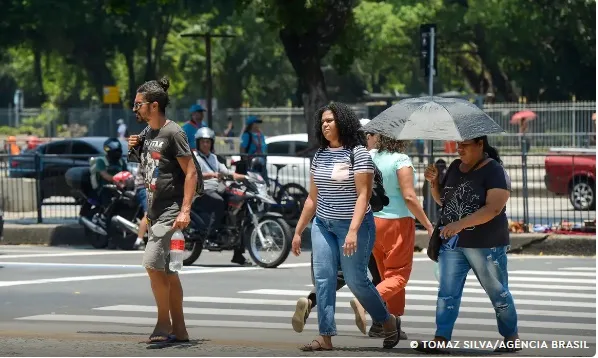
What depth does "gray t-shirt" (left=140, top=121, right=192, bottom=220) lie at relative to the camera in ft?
30.9

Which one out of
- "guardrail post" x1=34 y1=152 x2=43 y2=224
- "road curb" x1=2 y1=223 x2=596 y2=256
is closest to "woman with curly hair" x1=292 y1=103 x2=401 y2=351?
"road curb" x1=2 y1=223 x2=596 y2=256

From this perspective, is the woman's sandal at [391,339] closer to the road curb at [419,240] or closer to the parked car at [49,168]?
the road curb at [419,240]

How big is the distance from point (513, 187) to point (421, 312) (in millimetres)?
7675

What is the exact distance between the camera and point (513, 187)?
19.6 metres

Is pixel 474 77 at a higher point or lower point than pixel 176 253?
higher

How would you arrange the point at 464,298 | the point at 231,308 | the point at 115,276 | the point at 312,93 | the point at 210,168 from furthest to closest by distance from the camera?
the point at 312,93
the point at 210,168
the point at 115,276
the point at 464,298
the point at 231,308

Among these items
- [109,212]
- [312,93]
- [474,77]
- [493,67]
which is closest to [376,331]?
[109,212]

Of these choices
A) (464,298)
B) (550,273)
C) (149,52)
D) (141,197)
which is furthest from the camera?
(149,52)

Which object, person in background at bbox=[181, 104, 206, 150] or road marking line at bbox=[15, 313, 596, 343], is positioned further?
person in background at bbox=[181, 104, 206, 150]

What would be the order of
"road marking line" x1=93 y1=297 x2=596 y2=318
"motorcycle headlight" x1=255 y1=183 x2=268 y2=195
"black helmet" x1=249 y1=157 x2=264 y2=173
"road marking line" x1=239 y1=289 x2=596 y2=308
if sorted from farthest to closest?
1. "black helmet" x1=249 y1=157 x2=264 y2=173
2. "motorcycle headlight" x1=255 y1=183 x2=268 y2=195
3. "road marking line" x1=239 y1=289 x2=596 y2=308
4. "road marking line" x1=93 y1=297 x2=596 y2=318

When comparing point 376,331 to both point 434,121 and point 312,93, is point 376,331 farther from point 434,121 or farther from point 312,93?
point 312,93

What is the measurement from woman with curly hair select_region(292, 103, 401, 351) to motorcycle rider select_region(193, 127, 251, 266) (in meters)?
7.31

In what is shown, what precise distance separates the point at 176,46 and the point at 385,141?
231 ft

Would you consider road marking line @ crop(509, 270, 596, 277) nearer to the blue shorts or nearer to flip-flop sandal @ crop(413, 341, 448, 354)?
the blue shorts
